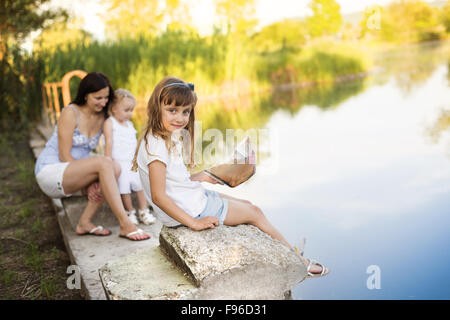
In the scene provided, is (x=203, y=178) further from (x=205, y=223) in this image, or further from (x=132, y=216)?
(x=132, y=216)

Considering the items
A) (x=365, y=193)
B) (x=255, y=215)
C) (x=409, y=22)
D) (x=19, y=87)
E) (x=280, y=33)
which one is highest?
(x=280, y=33)

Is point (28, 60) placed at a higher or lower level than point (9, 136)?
higher

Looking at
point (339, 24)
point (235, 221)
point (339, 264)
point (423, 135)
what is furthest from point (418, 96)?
point (235, 221)

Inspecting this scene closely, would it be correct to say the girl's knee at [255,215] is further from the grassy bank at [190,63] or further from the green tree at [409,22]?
the green tree at [409,22]

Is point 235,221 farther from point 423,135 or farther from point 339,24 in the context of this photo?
point 339,24

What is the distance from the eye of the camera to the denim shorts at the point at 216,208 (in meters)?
2.11

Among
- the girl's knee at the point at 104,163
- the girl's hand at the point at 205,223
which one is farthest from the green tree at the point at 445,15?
the girl's hand at the point at 205,223

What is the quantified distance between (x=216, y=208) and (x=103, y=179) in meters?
1.13

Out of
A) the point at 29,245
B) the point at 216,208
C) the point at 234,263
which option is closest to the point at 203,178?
the point at 216,208

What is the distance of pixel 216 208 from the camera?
213 cm

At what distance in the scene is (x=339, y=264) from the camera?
2969 mm

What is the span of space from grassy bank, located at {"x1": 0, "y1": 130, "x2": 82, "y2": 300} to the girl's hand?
3.44 feet

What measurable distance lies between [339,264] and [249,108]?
25.4 ft

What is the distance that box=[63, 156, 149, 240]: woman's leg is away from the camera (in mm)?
2941
